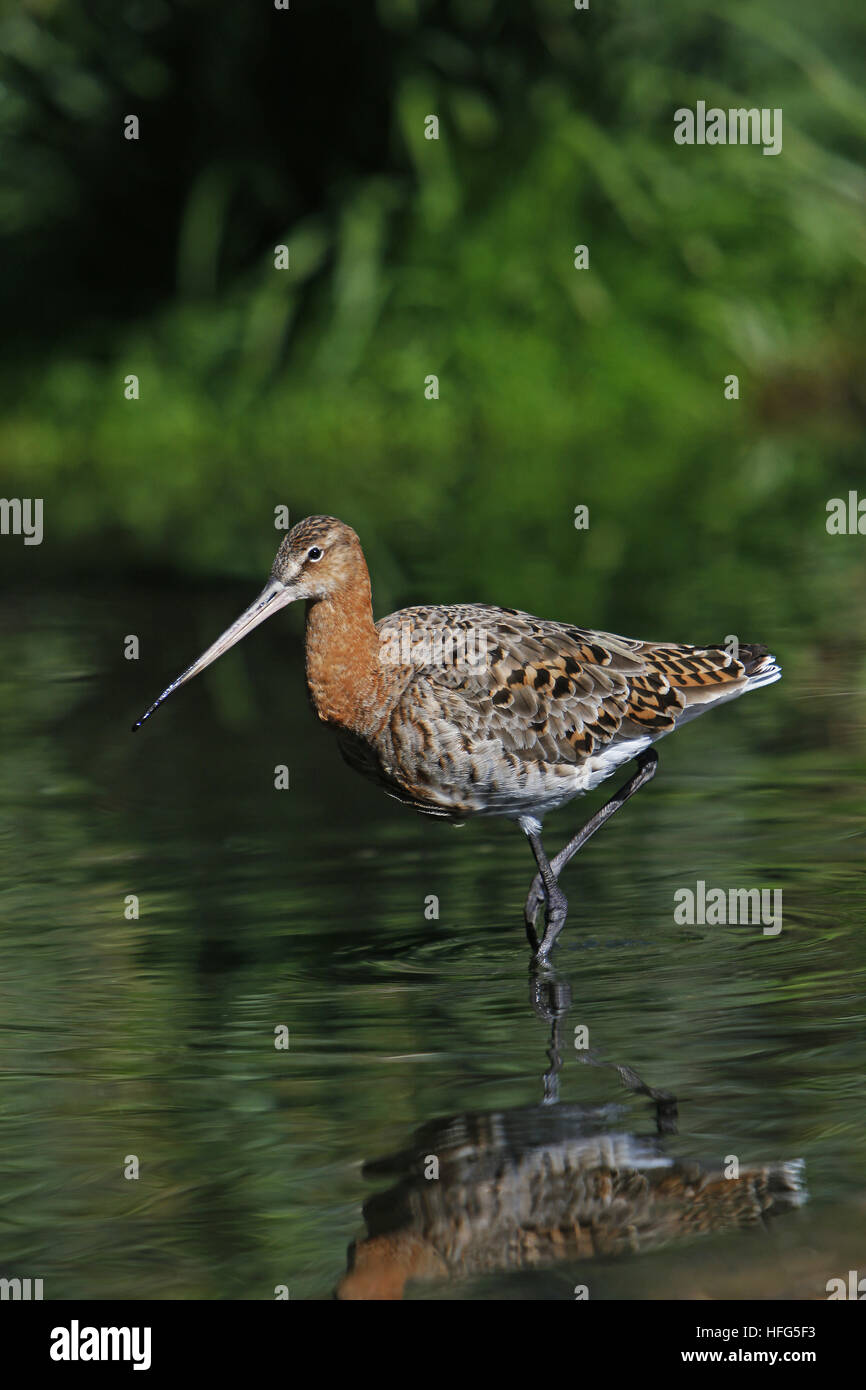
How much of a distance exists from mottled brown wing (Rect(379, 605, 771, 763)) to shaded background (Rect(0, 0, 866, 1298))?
0.62 metres

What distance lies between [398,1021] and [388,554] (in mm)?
8340

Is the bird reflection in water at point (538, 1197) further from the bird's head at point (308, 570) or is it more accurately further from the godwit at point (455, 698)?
the bird's head at point (308, 570)

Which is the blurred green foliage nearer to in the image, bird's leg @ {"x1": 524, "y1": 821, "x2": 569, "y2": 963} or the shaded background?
the shaded background

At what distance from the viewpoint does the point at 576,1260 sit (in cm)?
521

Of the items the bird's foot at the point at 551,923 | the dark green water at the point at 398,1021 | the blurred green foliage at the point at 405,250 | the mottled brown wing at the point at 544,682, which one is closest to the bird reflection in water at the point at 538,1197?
the dark green water at the point at 398,1021

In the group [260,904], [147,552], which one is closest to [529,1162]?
[260,904]

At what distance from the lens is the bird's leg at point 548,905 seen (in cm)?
748

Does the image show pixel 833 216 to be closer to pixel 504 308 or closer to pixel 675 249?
pixel 675 249

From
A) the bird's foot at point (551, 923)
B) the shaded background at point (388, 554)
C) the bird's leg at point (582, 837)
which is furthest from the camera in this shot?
the bird's leg at point (582, 837)

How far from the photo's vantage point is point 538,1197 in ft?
18.2

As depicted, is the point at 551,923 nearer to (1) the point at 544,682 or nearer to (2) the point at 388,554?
(1) the point at 544,682

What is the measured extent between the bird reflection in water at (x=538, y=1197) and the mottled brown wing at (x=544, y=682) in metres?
1.77

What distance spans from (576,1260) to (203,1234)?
0.87 m

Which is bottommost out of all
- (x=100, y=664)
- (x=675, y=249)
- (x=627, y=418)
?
(x=100, y=664)
